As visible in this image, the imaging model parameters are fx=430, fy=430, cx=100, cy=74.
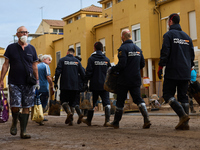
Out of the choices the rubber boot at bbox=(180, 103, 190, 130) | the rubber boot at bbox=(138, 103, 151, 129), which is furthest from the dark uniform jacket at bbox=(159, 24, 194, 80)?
the rubber boot at bbox=(138, 103, 151, 129)

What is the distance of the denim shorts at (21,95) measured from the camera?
7.90m

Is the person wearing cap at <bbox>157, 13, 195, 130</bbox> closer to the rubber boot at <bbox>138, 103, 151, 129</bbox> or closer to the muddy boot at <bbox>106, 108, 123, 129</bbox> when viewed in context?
the rubber boot at <bbox>138, 103, 151, 129</bbox>

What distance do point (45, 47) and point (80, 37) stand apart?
9.48 metres

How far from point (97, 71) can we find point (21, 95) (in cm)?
304

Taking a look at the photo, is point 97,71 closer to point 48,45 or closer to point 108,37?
point 108,37

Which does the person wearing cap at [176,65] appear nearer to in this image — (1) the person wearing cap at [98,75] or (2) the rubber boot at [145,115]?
(2) the rubber boot at [145,115]

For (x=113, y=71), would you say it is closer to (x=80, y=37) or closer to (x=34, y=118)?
(x=34, y=118)

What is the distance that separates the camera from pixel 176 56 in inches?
333

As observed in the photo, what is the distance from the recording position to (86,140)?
7.37m

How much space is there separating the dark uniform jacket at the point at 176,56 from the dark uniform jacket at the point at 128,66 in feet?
3.20

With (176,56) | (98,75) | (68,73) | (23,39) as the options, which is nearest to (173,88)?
(176,56)

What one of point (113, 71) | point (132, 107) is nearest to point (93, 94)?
point (113, 71)

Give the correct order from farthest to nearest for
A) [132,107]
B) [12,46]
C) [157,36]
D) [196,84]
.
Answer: [157,36] → [132,107] → [196,84] → [12,46]

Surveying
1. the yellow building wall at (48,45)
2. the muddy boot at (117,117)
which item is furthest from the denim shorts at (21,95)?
the yellow building wall at (48,45)
